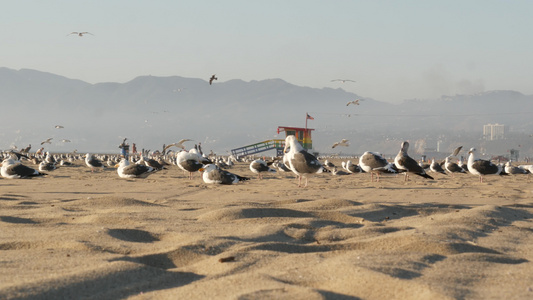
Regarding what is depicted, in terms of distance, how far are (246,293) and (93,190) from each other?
39.6ft

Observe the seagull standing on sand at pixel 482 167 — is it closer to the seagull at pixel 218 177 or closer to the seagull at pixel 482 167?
the seagull at pixel 482 167

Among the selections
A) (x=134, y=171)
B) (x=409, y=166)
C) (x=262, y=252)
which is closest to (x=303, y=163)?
(x=409, y=166)

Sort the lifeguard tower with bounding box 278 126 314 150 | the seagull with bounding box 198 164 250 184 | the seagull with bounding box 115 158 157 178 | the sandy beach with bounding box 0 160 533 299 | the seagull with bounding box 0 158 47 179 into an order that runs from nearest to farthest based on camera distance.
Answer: the sandy beach with bounding box 0 160 533 299 < the seagull with bounding box 198 164 250 184 < the seagull with bounding box 0 158 47 179 < the seagull with bounding box 115 158 157 178 < the lifeguard tower with bounding box 278 126 314 150

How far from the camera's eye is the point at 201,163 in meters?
21.8

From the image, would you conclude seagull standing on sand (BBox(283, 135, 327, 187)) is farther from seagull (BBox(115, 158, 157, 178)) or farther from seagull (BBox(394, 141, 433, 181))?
seagull (BBox(115, 158, 157, 178))

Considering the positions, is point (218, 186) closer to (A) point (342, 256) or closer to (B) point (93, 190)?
(B) point (93, 190)

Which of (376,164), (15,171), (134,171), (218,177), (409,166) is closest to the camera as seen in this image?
(218,177)

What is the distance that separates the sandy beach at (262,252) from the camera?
4.34 metres

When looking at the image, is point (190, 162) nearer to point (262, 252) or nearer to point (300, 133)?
point (262, 252)

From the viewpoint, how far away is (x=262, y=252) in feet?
18.8

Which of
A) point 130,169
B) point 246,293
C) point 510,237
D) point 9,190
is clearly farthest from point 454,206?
point 130,169

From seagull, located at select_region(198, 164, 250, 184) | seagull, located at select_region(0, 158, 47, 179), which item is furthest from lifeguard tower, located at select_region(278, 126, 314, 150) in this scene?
seagull, located at select_region(198, 164, 250, 184)

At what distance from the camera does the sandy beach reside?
14.2 feet

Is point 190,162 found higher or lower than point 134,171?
higher
